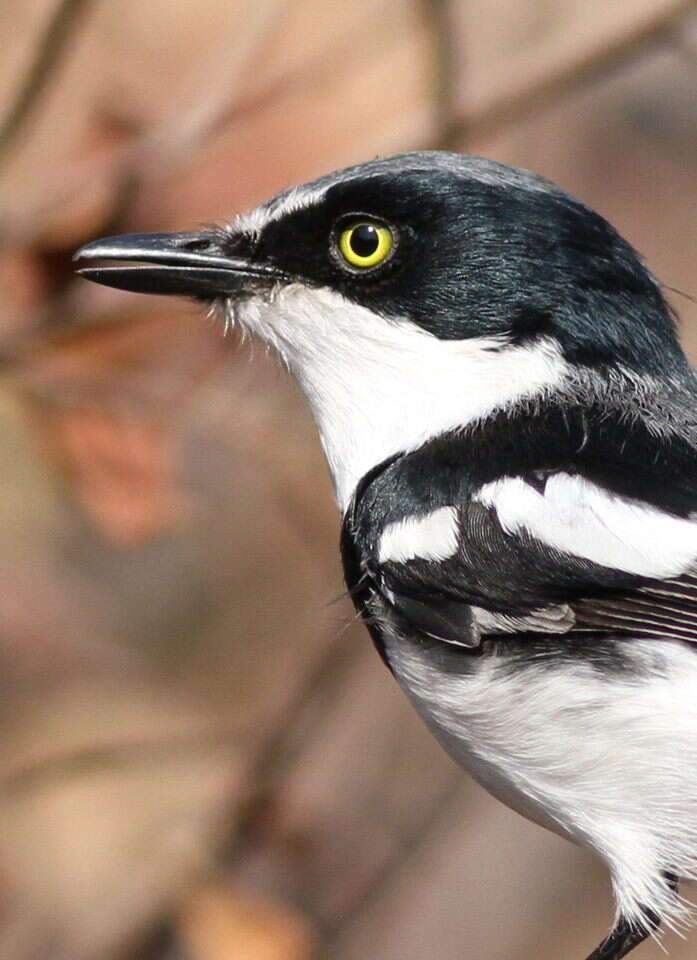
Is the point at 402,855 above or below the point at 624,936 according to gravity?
below

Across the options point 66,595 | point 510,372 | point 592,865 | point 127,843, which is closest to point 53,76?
point 510,372

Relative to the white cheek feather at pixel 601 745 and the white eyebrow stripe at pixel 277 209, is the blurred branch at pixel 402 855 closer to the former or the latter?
the white cheek feather at pixel 601 745

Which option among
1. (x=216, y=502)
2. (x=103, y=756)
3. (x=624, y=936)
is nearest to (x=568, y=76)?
(x=624, y=936)

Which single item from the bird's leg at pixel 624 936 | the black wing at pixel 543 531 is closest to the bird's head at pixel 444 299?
the black wing at pixel 543 531

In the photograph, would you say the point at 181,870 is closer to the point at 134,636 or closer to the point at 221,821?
the point at 221,821

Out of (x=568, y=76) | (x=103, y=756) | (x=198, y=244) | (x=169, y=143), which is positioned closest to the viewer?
(x=198, y=244)

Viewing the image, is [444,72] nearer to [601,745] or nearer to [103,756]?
[601,745]
